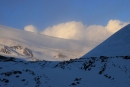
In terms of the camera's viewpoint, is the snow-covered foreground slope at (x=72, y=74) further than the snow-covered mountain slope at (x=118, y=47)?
No

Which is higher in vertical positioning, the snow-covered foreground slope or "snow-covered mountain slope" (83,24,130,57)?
"snow-covered mountain slope" (83,24,130,57)

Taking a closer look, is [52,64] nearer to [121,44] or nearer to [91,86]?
[91,86]

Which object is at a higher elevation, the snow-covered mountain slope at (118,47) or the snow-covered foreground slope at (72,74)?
the snow-covered mountain slope at (118,47)

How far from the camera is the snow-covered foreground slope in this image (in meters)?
27.3

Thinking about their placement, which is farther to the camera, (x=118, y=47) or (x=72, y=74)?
(x=118, y=47)

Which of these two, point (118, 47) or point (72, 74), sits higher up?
point (118, 47)

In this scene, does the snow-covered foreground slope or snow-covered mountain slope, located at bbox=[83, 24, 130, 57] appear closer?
the snow-covered foreground slope

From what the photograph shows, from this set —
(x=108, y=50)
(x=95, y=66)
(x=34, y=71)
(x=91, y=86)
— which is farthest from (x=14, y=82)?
(x=108, y=50)

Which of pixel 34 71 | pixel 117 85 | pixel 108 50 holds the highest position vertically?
pixel 108 50

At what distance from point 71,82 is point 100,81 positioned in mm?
3763

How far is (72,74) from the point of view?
1219 inches

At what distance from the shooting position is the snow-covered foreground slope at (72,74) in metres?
27.3

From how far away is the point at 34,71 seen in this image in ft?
104

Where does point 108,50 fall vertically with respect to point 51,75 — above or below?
above
